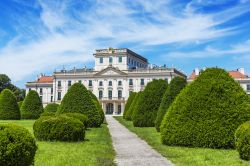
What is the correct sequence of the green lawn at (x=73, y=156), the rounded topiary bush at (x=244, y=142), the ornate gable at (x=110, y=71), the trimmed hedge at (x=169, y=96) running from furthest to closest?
the ornate gable at (x=110, y=71) → the trimmed hedge at (x=169, y=96) → the rounded topiary bush at (x=244, y=142) → the green lawn at (x=73, y=156)

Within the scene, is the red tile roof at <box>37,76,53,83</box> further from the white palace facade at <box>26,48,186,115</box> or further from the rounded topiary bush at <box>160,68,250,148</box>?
the rounded topiary bush at <box>160,68,250,148</box>

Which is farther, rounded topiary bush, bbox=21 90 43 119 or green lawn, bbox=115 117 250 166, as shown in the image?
rounded topiary bush, bbox=21 90 43 119

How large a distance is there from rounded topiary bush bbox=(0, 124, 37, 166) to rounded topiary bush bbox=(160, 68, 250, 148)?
23.2 ft

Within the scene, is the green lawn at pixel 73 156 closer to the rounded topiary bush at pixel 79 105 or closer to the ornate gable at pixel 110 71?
the rounded topiary bush at pixel 79 105

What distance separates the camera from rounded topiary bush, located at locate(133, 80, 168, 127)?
2789 cm

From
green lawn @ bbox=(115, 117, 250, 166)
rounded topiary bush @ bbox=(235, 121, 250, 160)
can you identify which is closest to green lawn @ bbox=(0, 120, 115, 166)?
green lawn @ bbox=(115, 117, 250, 166)

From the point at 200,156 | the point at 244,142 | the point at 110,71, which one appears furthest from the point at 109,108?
the point at 244,142

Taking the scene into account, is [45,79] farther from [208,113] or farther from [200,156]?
[200,156]

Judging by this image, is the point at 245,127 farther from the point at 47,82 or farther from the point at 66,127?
the point at 47,82

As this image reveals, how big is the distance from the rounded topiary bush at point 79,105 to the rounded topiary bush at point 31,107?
1389 cm

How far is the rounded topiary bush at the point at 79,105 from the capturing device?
27.4m

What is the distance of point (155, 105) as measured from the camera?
2781cm

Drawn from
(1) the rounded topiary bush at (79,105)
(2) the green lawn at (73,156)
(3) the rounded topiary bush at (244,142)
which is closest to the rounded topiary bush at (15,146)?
(2) the green lawn at (73,156)

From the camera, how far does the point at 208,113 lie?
14.3 metres
